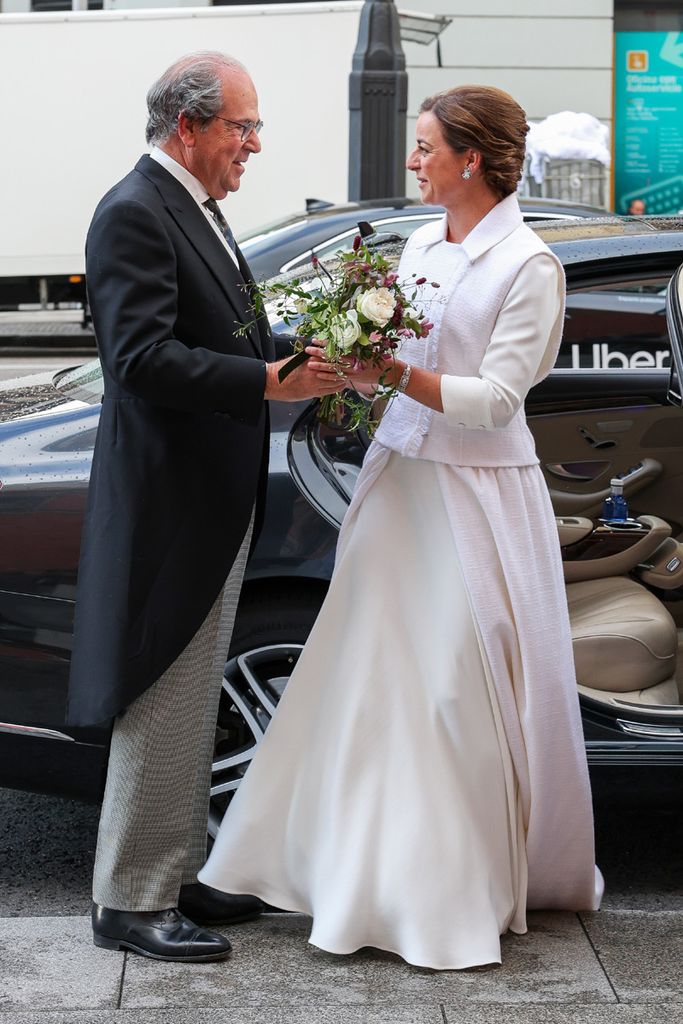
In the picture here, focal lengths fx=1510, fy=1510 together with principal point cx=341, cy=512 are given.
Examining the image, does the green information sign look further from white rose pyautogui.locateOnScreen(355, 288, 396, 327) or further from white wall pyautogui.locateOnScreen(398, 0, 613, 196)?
white rose pyautogui.locateOnScreen(355, 288, 396, 327)

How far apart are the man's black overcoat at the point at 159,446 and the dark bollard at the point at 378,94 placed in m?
8.58

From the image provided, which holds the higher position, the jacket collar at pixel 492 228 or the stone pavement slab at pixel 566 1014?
the jacket collar at pixel 492 228

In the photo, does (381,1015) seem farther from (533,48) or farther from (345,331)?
(533,48)

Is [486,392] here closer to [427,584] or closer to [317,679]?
[427,584]

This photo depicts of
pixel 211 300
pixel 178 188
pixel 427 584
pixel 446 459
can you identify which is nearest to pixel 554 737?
pixel 427 584

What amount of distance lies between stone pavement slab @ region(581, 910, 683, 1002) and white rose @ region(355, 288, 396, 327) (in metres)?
1.38

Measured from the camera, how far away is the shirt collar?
117 inches

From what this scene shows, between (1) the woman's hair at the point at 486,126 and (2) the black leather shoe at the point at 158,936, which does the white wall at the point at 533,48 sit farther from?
(2) the black leather shoe at the point at 158,936

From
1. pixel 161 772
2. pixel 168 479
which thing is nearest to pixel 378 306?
pixel 168 479

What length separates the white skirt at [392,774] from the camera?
300cm

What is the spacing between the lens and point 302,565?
3.33 m

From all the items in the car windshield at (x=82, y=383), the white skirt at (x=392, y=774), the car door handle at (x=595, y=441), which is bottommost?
the white skirt at (x=392, y=774)

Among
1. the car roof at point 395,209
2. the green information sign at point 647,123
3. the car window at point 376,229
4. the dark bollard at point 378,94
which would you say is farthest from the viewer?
the green information sign at point 647,123

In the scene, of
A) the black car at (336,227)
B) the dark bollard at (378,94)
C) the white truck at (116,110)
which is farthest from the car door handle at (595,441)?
the white truck at (116,110)
